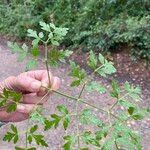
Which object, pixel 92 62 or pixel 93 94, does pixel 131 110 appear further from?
pixel 93 94

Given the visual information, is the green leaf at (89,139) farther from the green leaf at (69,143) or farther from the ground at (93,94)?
the ground at (93,94)

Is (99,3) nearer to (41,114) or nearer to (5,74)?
(5,74)

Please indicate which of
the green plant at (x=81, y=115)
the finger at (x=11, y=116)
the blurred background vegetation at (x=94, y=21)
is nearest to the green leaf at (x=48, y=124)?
the green plant at (x=81, y=115)

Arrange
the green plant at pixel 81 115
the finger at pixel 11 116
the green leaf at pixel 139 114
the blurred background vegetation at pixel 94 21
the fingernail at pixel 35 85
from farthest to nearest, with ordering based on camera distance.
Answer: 1. the blurred background vegetation at pixel 94 21
2. the finger at pixel 11 116
3. the fingernail at pixel 35 85
4. the green leaf at pixel 139 114
5. the green plant at pixel 81 115

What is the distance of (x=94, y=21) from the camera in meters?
10.6

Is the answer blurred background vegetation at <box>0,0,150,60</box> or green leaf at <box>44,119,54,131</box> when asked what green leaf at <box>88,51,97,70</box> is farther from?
blurred background vegetation at <box>0,0,150,60</box>

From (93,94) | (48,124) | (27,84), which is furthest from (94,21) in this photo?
(48,124)

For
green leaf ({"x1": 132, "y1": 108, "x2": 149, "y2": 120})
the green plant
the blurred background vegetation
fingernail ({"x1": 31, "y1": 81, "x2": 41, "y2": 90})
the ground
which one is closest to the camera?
the green plant

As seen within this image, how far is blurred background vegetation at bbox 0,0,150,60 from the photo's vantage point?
8.73 meters

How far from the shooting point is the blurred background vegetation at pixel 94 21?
28.6ft

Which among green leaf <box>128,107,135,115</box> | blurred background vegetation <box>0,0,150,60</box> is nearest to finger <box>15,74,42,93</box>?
green leaf <box>128,107,135,115</box>

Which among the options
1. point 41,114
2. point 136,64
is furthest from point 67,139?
point 136,64

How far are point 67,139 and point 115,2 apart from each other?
9282 millimetres

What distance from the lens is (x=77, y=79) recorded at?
104 cm
